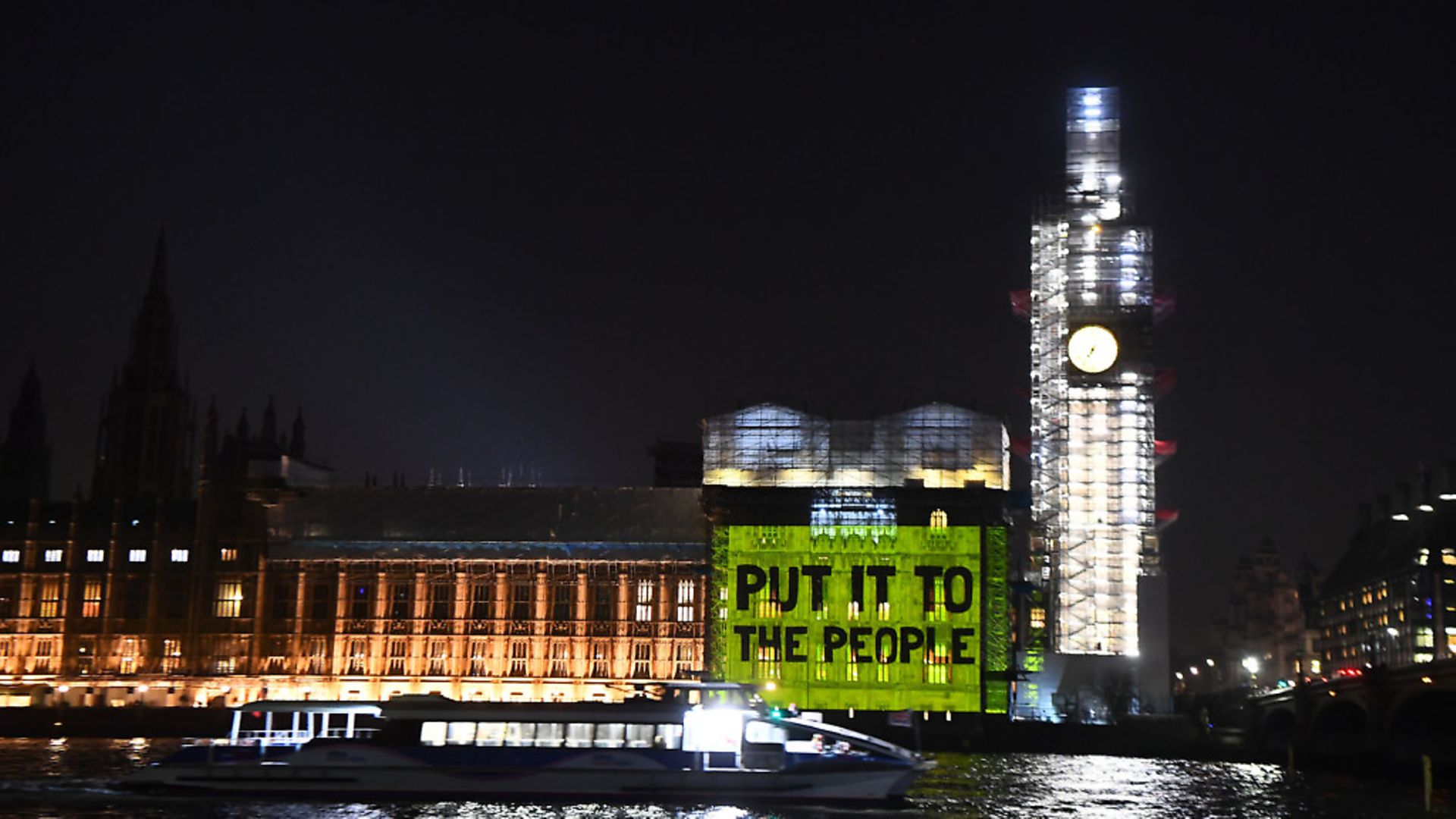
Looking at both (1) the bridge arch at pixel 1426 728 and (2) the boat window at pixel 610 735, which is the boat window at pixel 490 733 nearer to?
(2) the boat window at pixel 610 735

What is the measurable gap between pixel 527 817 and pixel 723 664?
6107 cm

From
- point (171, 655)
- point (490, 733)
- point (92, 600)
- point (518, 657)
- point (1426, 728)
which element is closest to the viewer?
point (490, 733)

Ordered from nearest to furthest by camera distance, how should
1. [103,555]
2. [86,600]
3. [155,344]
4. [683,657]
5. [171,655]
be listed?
[683,657], [171,655], [86,600], [103,555], [155,344]

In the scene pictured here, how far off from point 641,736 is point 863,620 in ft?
183

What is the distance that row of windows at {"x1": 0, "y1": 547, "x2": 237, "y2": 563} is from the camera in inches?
5399

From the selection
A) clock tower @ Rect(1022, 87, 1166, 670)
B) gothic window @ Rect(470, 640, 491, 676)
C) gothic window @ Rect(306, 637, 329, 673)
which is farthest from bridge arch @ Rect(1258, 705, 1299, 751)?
gothic window @ Rect(306, 637, 329, 673)

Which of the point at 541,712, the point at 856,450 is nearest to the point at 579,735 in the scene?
the point at 541,712

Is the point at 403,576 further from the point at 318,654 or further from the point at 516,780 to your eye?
the point at 516,780

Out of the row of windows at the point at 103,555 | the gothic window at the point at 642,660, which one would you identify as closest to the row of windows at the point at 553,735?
the gothic window at the point at 642,660

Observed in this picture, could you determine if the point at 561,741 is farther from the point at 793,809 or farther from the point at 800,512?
the point at 800,512

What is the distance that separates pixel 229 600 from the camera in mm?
136375

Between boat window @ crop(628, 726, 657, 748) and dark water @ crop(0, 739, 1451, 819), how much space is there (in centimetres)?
229

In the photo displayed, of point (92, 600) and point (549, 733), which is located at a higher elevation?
point (92, 600)

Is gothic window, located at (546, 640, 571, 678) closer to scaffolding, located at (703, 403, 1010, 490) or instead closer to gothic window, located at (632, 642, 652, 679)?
gothic window, located at (632, 642, 652, 679)
